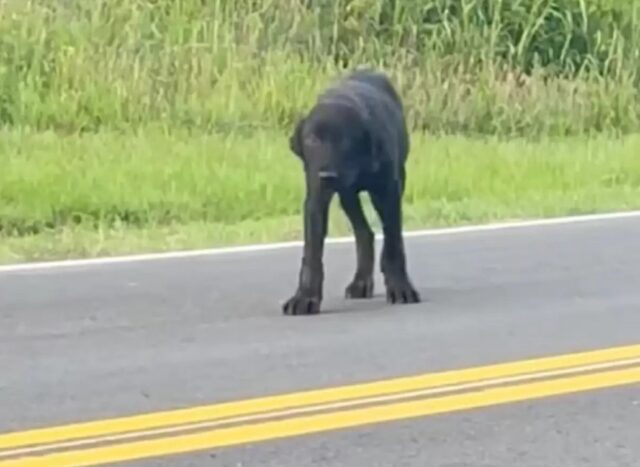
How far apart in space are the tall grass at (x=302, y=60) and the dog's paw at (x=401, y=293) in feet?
22.0

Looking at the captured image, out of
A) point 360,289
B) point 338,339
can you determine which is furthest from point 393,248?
point 338,339

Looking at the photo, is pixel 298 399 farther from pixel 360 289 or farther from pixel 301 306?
pixel 360 289

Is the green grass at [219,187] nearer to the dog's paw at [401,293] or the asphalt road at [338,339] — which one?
the asphalt road at [338,339]

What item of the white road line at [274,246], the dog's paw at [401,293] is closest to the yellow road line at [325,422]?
the dog's paw at [401,293]

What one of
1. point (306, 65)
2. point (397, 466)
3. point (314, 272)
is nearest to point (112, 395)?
point (397, 466)

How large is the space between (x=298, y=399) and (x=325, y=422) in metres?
0.34

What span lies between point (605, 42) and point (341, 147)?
10.2m

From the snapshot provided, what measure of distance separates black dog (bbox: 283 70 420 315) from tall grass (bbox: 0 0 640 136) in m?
6.69

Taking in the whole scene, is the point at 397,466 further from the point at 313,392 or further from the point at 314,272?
the point at 314,272

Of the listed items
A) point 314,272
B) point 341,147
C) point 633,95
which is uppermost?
A: point 341,147

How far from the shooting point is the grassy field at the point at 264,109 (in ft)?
41.0

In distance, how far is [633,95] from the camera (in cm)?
1758

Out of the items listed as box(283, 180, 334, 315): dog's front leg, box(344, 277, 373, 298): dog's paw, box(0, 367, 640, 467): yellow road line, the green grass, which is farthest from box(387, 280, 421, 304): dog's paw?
the green grass

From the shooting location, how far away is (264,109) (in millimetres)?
16078
